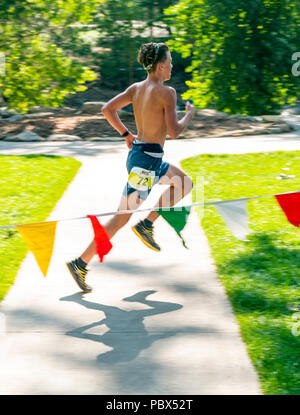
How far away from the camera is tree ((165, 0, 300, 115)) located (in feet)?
53.3

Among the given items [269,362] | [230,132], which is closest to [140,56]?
[269,362]

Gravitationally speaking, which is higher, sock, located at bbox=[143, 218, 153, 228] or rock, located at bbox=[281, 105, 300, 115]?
sock, located at bbox=[143, 218, 153, 228]

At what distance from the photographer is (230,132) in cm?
1445

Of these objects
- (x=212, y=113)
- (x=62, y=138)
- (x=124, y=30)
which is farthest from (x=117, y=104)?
(x=124, y=30)

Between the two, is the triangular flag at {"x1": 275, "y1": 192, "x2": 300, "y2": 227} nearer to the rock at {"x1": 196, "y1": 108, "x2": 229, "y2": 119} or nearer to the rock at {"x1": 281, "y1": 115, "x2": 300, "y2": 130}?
the rock at {"x1": 281, "y1": 115, "x2": 300, "y2": 130}

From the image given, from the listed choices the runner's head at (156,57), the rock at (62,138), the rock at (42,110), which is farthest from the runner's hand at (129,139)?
the rock at (42,110)

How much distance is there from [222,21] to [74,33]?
605 centimetres

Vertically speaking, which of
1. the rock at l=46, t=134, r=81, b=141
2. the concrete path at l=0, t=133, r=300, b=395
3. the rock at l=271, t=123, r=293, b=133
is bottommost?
the rock at l=271, t=123, r=293, b=133

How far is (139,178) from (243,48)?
11.9m

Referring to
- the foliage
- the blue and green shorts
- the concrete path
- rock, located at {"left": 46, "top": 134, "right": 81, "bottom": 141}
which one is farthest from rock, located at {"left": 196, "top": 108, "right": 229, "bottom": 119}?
the blue and green shorts

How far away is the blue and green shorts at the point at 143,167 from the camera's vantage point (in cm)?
525

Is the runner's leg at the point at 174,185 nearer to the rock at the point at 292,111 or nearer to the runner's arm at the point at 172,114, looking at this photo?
the runner's arm at the point at 172,114

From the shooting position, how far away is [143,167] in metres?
5.26

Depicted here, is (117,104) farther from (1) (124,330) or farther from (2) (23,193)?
(2) (23,193)
